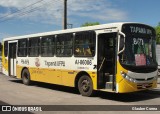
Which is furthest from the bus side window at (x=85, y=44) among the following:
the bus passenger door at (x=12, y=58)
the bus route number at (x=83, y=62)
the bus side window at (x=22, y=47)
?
the bus passenger door at (x=12, y=58)

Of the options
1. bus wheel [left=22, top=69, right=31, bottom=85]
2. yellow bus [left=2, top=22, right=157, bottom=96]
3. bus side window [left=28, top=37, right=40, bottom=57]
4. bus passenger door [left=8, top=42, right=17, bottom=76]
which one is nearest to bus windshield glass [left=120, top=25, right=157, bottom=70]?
yellow bus [left=2, top=22, right=157, bottom=96]

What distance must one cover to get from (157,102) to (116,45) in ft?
8.42

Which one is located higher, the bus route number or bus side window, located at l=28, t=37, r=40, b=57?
bus side window, located at l=28, t=37, r=40, b=57

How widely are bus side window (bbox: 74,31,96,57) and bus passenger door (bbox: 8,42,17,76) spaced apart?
6.98m

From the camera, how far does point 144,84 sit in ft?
42.0

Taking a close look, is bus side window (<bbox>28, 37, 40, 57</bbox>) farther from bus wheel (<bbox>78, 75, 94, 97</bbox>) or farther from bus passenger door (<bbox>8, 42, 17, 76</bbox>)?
bus wheel (<bbox>78, 75, 94, 97</bbox>)

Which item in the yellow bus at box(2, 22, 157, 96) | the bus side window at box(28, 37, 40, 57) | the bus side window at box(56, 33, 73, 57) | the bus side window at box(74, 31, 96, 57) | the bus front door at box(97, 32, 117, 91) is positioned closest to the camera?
the yellow bus at box(2, 22, 157, 96)

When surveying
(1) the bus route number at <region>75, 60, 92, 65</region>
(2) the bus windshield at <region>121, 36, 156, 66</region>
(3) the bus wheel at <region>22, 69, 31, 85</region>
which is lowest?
(3) the bus wheel at <region>22, 69, 31, 85</region>

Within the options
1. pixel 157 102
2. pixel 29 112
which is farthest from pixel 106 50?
pixel 29 112

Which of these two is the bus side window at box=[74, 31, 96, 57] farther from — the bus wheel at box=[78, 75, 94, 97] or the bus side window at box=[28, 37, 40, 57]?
the bus side window at box=[28, 37, 40, 57]

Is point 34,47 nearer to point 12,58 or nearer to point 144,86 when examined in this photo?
point 12,58

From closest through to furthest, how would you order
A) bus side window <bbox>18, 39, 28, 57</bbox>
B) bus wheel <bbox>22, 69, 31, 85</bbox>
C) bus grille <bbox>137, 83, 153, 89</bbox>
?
1. bus grille <bbox>137, 83, 153, 89</bbox>
2. bus wheel <bbox>22, 69, 31, 85</bbox>
3. bus side window <bbox>18, 39, 28, 57</bbox>

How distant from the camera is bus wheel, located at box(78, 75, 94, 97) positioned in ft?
44.3

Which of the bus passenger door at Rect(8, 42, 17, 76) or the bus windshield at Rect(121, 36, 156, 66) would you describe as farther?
the bus passenger door at Rect(8, 42, 17, 76)
